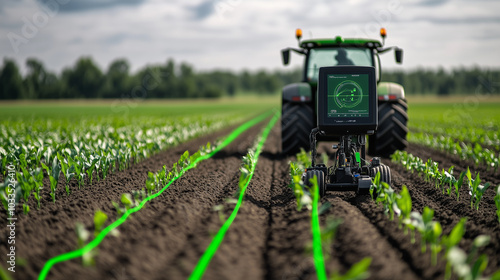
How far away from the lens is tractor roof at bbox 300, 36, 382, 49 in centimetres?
735

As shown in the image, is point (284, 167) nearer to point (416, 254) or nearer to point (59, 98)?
point (416, 254)

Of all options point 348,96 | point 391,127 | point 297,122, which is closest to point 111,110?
point 297,122

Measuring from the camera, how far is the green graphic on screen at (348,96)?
462cm

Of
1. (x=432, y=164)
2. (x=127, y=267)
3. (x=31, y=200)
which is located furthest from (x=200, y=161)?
(x=127, y=267)

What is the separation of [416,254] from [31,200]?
13.8 feet

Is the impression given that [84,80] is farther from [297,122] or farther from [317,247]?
[317,247]

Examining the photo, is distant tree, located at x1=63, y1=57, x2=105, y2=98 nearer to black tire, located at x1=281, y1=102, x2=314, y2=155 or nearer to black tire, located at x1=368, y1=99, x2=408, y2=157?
black tire, located at x1=281, y1=102, x2=314, y2=155

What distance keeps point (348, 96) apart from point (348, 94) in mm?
21

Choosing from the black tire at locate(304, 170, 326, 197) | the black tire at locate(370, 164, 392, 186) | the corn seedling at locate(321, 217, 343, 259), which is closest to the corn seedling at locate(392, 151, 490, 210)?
the black tire at locate(370, 164, 392, 186)

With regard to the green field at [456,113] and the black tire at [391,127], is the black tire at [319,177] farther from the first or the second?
the green field at [456,113]

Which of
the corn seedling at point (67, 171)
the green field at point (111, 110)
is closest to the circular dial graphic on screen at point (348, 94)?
the corn seedling at point (67, 171)

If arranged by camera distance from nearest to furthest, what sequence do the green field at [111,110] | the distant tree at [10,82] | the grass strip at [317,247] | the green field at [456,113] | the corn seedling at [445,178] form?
the grass strip at [317,247] → the corn seedling at [445,178] → the green field at [456,113] → the green field at [111,110] → the distant tree at [10,82]

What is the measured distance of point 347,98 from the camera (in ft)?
15.3

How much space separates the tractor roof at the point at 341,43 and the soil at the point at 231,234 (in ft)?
8.85
